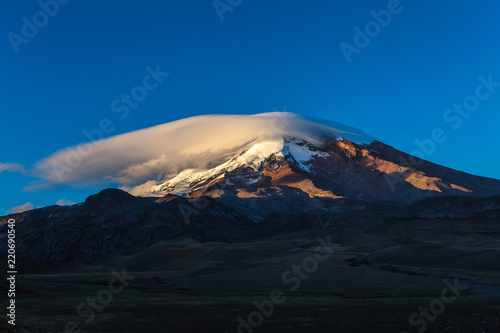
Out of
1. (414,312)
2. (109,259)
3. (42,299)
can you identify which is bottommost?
(414,312)

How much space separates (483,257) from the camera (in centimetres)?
8950

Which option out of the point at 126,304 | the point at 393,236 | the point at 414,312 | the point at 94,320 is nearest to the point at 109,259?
the point at 393,236

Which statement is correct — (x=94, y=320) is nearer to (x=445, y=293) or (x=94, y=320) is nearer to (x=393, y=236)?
(x=445, y=293)

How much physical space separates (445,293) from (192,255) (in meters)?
105

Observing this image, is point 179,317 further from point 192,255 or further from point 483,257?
point 192,255

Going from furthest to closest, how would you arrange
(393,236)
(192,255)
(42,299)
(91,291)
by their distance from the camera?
1. (393,236)
2. (192,255)
3. (91,291)
4. (42,299)

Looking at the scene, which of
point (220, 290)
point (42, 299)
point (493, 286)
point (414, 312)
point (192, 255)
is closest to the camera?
point (414, 312)

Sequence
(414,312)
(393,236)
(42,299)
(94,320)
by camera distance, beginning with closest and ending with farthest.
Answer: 1. (414,312)
2. (94,320)
3. (42,299)
4. (393,236)

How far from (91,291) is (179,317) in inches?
1623

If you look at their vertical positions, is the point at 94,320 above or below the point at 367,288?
above

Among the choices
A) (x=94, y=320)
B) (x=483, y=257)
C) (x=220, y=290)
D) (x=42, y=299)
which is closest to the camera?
Result: (x=94, y=320)

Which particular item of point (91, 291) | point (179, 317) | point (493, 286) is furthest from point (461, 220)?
point (179, 317)

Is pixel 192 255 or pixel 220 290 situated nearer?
pixel 220 290

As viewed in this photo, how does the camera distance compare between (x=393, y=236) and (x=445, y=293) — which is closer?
(x=445, y=293)
